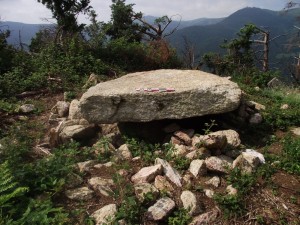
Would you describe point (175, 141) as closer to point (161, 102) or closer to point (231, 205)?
point (161, 102)

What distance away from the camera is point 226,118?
775 centimetres

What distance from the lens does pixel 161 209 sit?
4.73m

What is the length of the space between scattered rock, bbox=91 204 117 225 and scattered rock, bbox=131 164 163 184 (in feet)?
2.52

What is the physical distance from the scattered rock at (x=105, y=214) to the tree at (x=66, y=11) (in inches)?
472

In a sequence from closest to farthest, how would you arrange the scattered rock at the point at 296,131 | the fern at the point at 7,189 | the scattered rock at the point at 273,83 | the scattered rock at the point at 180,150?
the fern at the point at 7,189 → the scattered rock at the point at 180,150 → the scattered rock at the point at 296,131 → the scattered rock at the point at 273,83

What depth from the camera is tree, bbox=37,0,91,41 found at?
1544cm

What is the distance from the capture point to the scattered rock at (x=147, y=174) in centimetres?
539

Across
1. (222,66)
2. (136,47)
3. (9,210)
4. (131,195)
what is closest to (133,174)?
(131,195)

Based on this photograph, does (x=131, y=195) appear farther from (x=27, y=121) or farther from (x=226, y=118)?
(x=27, y=121)

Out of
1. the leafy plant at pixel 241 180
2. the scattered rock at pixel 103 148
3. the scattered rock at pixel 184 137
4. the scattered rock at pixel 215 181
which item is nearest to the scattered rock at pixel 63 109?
the scattered rock at pixel 103 148

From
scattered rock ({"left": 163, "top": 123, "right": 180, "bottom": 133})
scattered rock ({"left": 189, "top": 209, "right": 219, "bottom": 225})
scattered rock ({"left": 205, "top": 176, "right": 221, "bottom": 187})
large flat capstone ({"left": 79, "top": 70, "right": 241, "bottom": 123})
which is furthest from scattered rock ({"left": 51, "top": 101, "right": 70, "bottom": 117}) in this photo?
scattered rock ({"left": 189, "top": 209, "right": 219, "bottom": 225})

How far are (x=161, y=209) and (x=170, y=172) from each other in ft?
2.92

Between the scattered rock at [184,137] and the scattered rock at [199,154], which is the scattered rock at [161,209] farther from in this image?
the scattered rock at [184,137]

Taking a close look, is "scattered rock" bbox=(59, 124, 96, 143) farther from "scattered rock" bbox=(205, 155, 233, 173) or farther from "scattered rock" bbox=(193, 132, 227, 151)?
"scattered rock" bbox=(205, 155, 233, 173)
